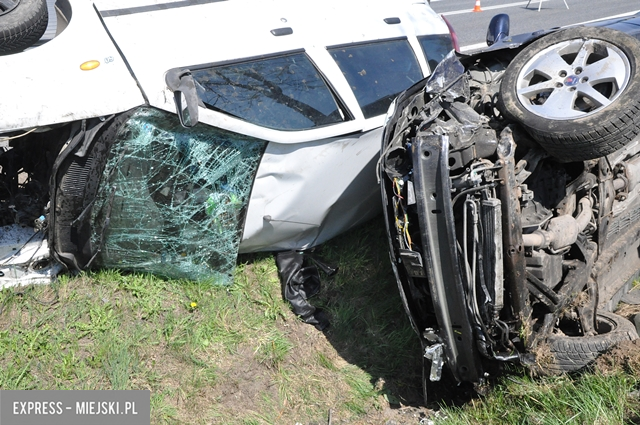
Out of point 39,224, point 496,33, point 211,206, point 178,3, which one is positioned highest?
point 178,3

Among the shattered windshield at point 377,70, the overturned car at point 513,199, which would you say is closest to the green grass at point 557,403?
the overturned car at point 513,199

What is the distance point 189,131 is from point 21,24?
6.63 feet

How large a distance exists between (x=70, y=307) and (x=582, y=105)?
3423 mm

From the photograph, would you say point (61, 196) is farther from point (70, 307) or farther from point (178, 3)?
point (178, 3)

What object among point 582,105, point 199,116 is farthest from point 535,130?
point 199,116

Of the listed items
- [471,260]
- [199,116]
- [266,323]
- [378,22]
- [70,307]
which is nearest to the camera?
[471,260]

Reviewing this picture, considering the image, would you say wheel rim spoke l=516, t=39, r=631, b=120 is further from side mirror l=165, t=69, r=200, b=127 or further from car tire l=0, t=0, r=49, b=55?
car tire l=0, t=0, r=49, b=55

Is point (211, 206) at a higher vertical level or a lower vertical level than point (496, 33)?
lower

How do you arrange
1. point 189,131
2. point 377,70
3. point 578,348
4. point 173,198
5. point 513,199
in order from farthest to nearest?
point 377,70 < point 173,198 < point 189,131 < point 578,348 < point 513,199

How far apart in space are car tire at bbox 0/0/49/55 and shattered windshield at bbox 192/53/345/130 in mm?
1911

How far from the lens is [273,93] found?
15.7 ft

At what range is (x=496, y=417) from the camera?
169 inches

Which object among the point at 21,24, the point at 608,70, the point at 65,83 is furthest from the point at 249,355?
the point at 21,24

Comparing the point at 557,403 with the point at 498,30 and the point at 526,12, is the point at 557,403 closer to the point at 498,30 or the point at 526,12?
the point at 498,30
